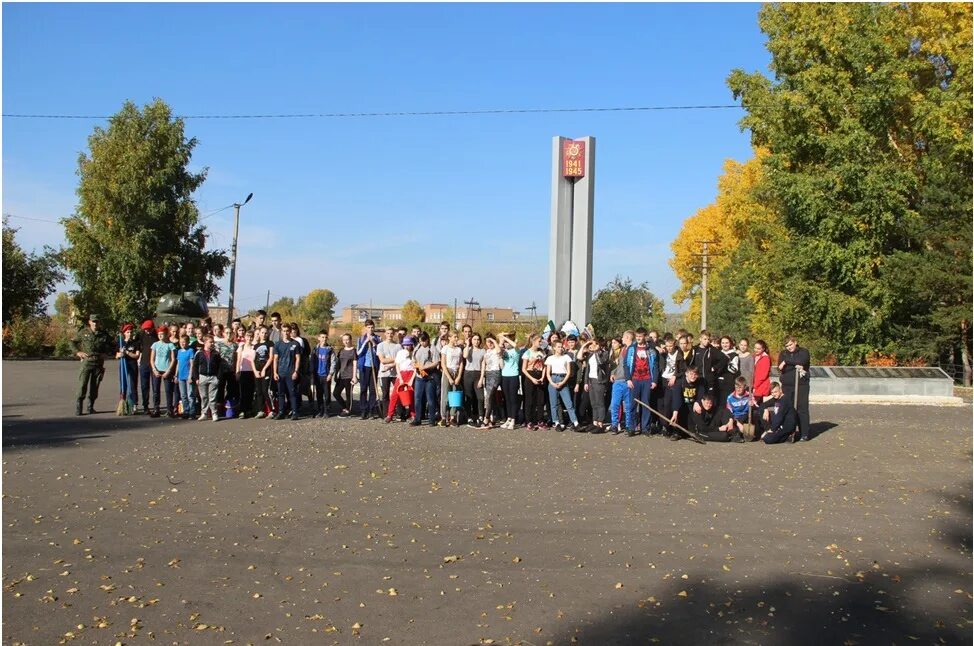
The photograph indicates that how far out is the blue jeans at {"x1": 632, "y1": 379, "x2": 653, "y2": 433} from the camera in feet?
48.8

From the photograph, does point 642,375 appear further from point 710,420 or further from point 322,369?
point 322,369

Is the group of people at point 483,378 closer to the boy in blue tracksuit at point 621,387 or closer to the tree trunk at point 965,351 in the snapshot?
the boy in blue tracksuit at point 621,387

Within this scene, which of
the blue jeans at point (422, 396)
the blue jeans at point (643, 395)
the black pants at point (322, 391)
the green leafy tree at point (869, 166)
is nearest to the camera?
the blue jeans at point (643, 395)

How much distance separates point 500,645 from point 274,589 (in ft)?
5.66

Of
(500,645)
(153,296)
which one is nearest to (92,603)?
(500,645)

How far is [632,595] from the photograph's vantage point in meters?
5.86

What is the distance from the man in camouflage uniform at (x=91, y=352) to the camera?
16.6 m

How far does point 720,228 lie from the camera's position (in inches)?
2185

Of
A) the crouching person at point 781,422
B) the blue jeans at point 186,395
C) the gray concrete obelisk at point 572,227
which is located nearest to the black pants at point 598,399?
the crouching person at point 781,422

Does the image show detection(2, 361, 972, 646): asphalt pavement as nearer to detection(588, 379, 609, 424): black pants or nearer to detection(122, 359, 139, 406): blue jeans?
detection(588, 379, 609, 424): black pants

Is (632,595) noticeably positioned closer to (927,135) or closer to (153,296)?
(927,135)

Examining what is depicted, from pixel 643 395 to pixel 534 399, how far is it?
6.55ft

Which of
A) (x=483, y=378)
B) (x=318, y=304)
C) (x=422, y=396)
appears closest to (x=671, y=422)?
(x=483, y=378)

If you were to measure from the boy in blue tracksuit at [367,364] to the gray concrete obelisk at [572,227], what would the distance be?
39.4ft
